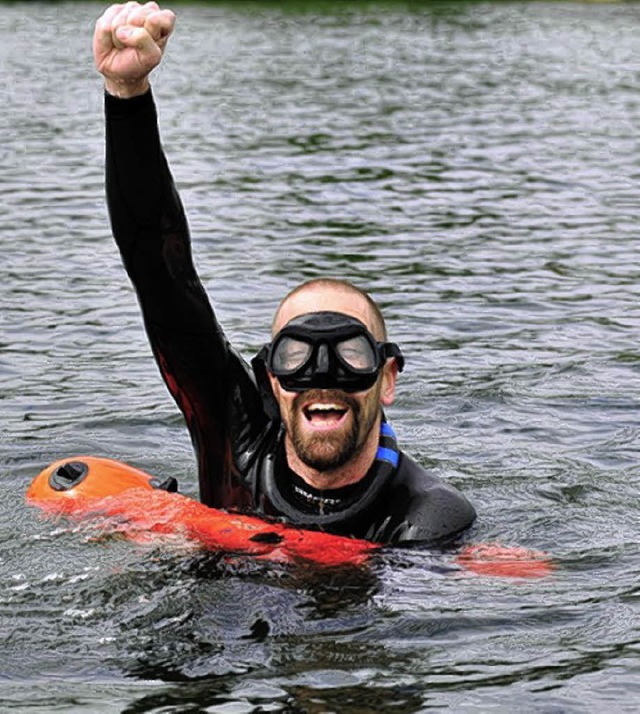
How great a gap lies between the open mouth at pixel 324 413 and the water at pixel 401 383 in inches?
26.5

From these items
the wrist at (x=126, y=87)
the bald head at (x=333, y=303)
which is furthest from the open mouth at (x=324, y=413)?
the wrist at (x=126, y=87)

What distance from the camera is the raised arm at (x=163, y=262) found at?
5.77m

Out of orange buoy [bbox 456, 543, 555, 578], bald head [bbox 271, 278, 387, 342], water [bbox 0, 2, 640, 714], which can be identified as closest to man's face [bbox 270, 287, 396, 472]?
bald head [bbox 271, 278, 387, 342]

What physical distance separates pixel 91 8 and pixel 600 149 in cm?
3240

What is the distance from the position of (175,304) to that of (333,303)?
2.05 ft

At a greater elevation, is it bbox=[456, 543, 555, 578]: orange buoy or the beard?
the beard

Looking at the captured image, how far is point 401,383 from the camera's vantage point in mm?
11094

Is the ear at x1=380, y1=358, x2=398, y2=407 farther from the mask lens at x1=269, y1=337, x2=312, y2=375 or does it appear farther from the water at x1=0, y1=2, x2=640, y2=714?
the water at x1=0, y1=2, x2=640, y2=714

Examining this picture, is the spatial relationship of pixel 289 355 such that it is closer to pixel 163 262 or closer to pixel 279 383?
pixel 279 383

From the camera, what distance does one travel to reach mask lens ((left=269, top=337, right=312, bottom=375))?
634cm

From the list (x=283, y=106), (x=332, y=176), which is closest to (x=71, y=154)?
(x=332, y=176)

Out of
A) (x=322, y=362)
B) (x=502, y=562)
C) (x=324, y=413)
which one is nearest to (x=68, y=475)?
(x=324, y=413)

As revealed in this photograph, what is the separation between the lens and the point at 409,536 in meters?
6.70

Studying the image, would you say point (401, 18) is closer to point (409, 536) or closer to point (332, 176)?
point (332, 176)
